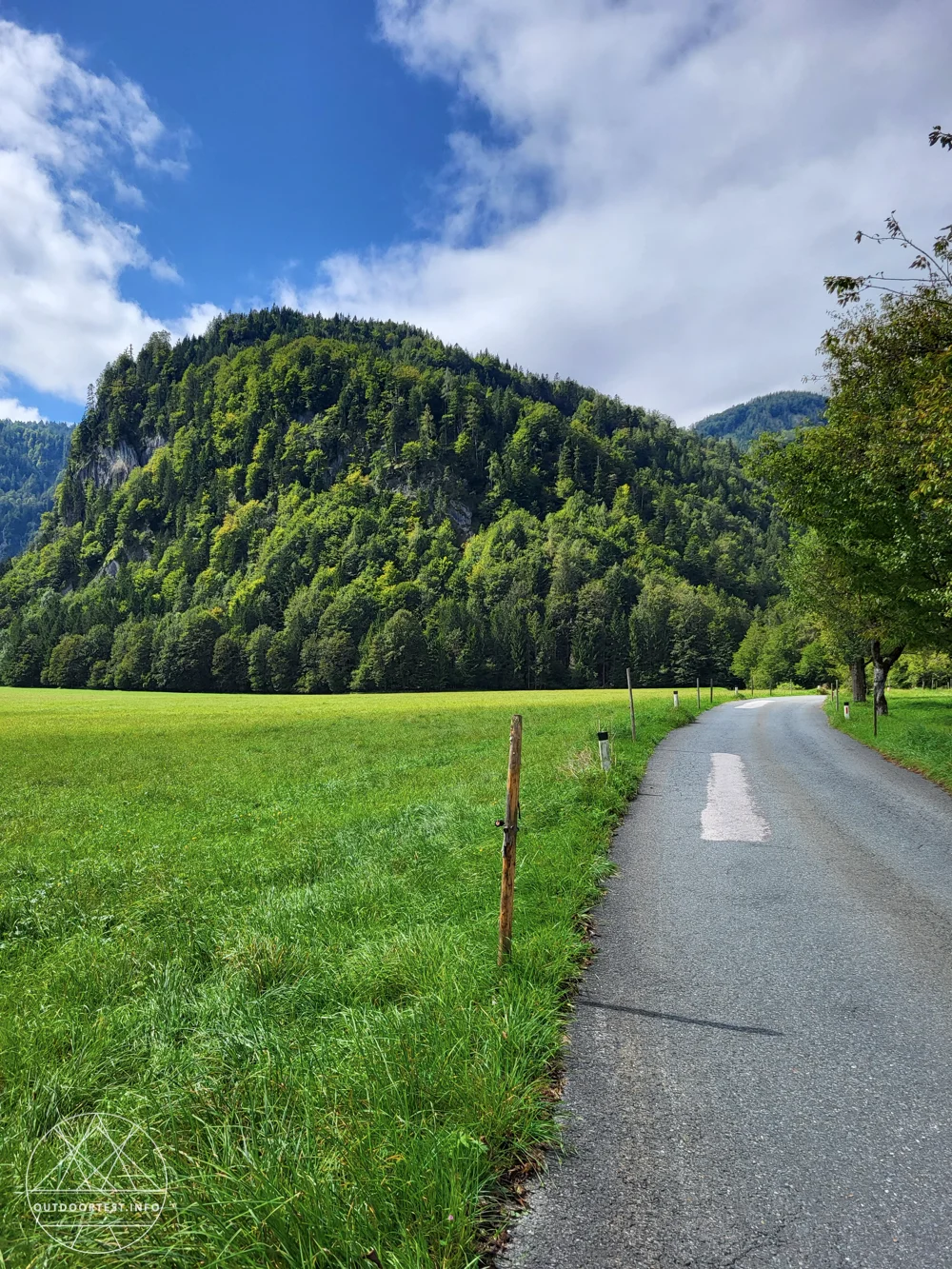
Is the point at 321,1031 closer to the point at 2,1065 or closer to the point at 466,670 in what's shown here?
the point at 2,1065

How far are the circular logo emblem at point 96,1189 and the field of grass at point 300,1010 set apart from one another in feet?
0.22

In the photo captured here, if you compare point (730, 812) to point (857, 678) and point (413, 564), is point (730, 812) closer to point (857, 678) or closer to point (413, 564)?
point (857, 678)

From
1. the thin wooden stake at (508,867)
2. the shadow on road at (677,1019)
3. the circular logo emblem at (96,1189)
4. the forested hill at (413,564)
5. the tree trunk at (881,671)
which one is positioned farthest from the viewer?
the forested hill at (413,564)

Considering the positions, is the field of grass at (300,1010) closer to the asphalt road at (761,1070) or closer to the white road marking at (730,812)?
the asphalt road at (761,1070)

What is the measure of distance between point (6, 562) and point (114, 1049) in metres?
235

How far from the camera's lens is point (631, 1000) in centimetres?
475

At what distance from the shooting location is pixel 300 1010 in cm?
469

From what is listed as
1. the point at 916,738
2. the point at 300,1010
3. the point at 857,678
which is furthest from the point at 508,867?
the point at 857,678

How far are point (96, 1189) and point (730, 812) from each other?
418 inches

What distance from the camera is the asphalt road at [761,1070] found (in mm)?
2662

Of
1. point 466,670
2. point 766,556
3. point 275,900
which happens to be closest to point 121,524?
point 466,670

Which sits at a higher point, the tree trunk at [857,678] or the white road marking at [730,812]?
the tree trunk at [857,678]

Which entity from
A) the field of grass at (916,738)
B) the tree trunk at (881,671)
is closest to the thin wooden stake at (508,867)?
the field of grass at (916,738)

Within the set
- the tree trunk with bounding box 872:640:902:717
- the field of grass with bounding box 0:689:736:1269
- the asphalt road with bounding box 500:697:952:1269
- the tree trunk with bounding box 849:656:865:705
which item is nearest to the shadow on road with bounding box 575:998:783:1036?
the asphalt road with bounding box 500:697:952:1269
